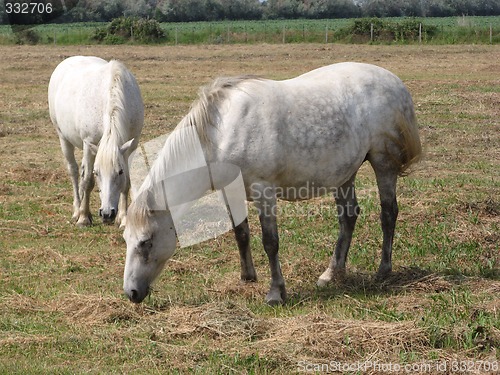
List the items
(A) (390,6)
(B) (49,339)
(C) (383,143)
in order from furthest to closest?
(A) (390,6) < (C) (383,143) < (B) (49,339)

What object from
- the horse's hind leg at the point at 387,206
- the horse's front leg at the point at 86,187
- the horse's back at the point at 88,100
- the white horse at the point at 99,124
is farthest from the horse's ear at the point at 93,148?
the horse's hind leg at the point at 387,206

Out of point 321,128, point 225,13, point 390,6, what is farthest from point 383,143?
point 390,6

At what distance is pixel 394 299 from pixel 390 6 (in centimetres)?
6519

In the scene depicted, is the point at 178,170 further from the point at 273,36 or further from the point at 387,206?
the point at 273,36

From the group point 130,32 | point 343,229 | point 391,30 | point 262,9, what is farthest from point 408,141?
point 262,9

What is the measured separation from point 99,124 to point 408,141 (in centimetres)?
347

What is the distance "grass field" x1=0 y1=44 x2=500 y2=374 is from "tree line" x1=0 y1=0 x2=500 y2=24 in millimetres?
40628

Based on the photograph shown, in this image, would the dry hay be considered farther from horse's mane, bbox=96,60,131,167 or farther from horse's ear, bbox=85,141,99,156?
horse's ear, bbox=85,141,99,156

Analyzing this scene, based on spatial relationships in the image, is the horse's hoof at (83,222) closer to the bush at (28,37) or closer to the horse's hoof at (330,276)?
the horse's hoof at (330,276)

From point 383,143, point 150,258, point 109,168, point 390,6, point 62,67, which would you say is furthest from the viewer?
point 390,6

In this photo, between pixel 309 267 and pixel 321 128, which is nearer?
pixel 321 128

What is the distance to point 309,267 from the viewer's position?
274 inches

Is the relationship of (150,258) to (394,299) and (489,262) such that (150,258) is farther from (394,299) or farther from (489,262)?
(489,262)

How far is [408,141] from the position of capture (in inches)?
261
